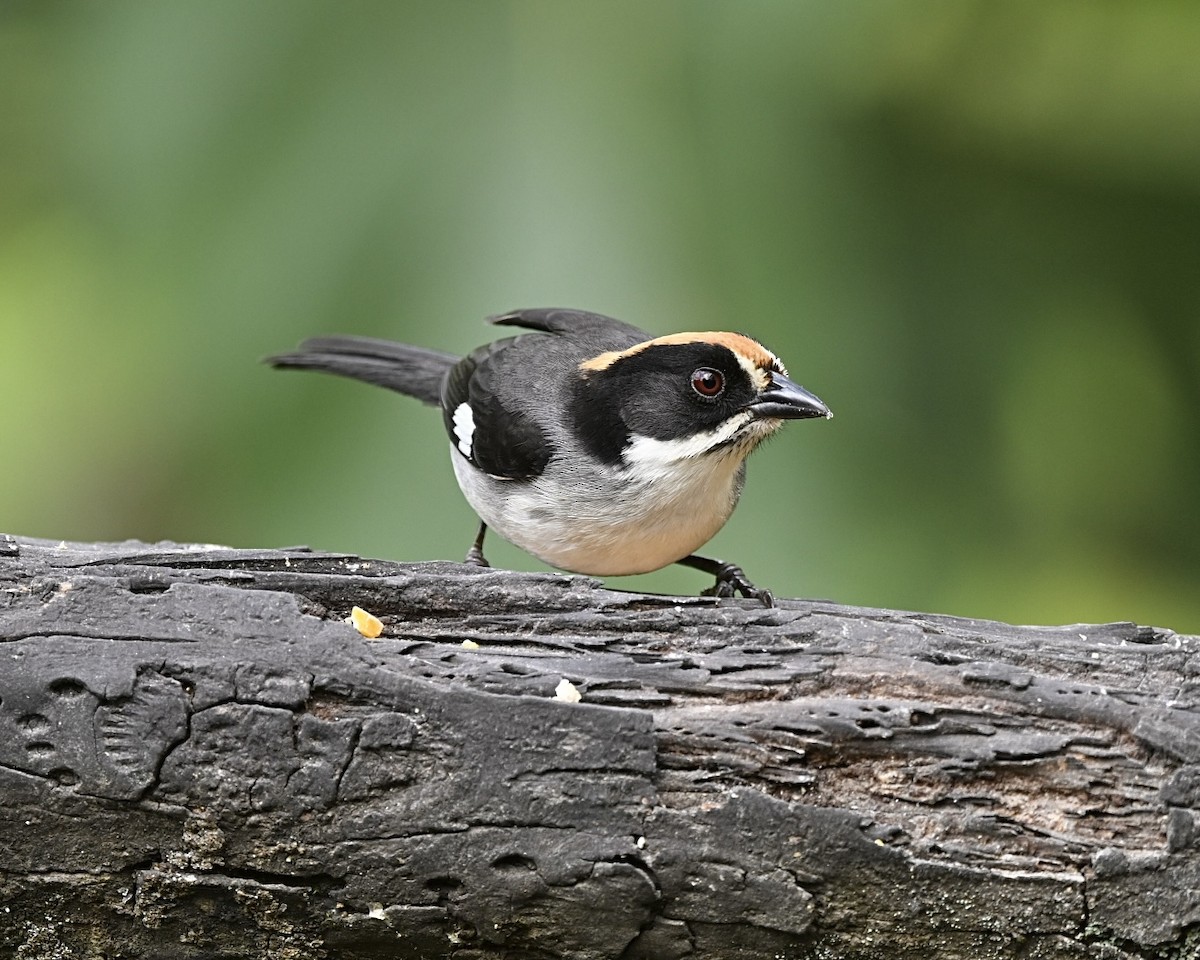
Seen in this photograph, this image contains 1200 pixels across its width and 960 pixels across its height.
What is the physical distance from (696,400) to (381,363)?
1478 mm

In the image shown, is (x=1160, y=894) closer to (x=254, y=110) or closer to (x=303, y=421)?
(x=303, y=421)

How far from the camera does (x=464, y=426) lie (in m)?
4.17

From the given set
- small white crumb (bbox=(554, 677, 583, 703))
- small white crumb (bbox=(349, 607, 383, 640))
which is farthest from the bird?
small white crumb (bbox=(349, 607, 383, 640))

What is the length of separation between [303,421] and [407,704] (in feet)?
5.77

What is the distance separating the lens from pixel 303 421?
4098mm

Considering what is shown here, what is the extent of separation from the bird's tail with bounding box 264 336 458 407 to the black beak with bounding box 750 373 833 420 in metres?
1.39

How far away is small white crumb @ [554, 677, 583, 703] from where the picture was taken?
2.61 m

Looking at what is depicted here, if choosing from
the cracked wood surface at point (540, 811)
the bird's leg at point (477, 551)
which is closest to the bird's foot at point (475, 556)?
the bird's leg at point (477, 551)

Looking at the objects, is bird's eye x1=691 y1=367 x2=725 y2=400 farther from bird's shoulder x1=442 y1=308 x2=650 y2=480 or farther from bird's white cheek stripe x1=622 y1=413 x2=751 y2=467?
bird's shoulder x1=442 y1=308 x2=650 y2=480

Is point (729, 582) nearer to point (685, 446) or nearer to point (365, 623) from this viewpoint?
point (685, 446)

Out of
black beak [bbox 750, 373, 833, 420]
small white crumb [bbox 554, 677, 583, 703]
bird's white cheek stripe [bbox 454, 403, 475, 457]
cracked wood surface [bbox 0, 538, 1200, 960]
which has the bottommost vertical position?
cracked wood surface [bbox 0, 538, 1200, 960]

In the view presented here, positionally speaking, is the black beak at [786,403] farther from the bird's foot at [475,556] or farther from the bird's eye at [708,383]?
the bird's foot at [475,556]

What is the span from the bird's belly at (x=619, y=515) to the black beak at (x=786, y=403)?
0.68 ft

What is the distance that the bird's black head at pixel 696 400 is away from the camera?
3.63 m
